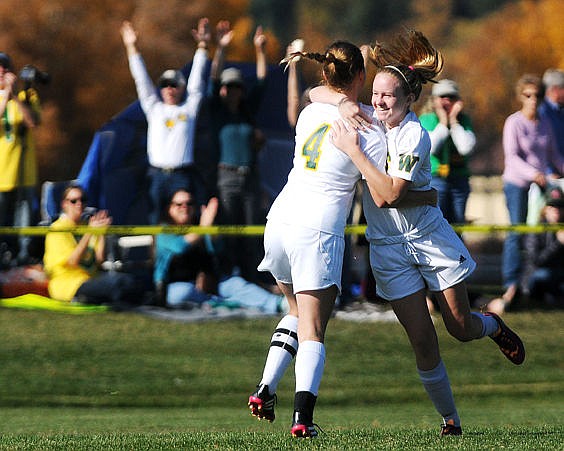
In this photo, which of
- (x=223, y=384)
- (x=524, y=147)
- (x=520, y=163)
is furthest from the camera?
(x=524, y=147)

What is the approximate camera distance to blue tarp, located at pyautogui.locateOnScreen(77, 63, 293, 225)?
16.1 metres

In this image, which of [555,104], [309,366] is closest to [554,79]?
[555,104]

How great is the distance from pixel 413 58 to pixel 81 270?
698 centimetres

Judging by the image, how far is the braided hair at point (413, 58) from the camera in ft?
24.8

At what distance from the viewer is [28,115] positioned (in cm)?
1422

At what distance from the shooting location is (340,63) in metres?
7.36

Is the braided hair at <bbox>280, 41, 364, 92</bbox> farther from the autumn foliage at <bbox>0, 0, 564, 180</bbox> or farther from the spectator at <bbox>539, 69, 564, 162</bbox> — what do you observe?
the autumn foliage at <bbox>0, 0, 564, 180</bbox>

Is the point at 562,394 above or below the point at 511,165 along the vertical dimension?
below

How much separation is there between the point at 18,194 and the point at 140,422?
563 centimetres

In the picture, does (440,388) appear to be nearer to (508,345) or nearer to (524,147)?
(508,345)

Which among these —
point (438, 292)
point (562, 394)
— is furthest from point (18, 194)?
point (438, 292)

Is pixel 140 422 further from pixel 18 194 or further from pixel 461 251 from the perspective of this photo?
pixel 18 194

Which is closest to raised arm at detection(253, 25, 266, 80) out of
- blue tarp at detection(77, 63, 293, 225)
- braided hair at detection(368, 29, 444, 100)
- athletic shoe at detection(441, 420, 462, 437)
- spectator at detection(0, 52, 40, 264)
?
blue tarp at detection(77, 63, 293, 225)

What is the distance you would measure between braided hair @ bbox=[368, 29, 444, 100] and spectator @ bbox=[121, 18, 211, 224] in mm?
6989
